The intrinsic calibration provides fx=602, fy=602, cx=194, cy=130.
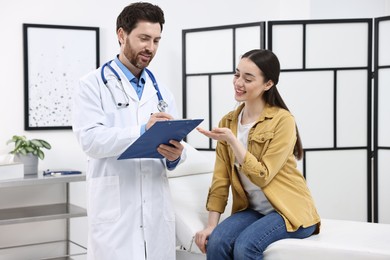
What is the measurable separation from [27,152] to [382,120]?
2386 mm

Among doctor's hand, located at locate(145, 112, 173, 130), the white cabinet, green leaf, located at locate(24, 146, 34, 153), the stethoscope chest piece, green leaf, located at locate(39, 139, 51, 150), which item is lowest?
the white cabinet

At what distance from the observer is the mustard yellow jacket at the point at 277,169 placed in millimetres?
2373

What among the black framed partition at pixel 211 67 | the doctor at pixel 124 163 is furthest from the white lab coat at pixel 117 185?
the black framed partition at pixel 211 67

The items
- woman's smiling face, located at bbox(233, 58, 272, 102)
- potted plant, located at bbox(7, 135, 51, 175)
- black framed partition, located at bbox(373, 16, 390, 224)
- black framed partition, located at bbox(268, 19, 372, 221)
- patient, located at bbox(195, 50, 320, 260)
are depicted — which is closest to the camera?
patient, located at bbox(195, 50, 320, 260)

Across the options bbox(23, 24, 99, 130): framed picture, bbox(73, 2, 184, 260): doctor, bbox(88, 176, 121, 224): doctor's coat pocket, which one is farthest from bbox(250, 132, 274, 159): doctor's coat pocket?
bbox(23, 24, 99, 130): framed picture

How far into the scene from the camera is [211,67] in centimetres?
447

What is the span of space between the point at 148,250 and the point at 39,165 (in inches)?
74.9

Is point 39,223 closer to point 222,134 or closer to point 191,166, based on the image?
point 191,166

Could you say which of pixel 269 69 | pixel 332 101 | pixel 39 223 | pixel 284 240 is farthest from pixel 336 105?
pixel 39 223

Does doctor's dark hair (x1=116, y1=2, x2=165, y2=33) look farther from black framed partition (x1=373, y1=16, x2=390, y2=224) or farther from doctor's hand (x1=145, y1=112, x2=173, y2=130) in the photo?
black framed partition (x1=373, y1=16, x2=390, y2=224)

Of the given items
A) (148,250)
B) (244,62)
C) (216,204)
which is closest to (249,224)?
(216,204)

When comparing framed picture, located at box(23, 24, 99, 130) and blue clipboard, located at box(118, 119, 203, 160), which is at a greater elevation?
framed picture, located at box(23, 24, 99, 130)

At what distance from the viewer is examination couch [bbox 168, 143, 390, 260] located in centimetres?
227

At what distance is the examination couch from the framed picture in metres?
1.40
